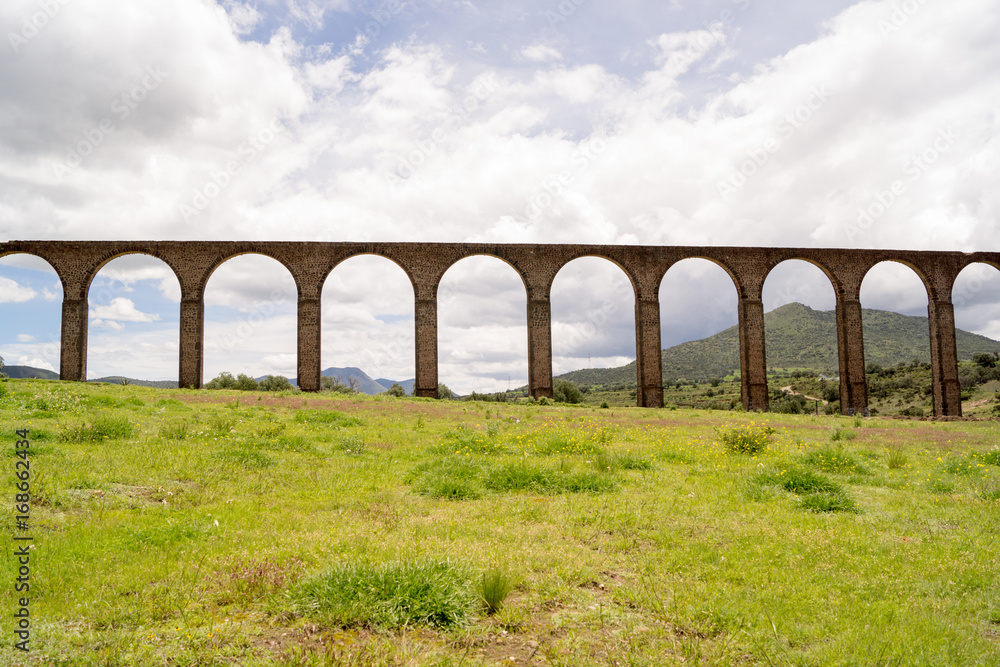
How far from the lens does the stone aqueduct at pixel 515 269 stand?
27.2 metres

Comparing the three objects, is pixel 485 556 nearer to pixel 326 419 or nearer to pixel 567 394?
pixel 326 419

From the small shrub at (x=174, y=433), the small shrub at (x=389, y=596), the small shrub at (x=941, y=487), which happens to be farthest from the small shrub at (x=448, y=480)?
the small shrub at (x=941, y=487)

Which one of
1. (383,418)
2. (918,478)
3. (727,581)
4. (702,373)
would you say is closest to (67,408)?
(383,418)

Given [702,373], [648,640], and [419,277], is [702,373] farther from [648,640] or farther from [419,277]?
[648,640]

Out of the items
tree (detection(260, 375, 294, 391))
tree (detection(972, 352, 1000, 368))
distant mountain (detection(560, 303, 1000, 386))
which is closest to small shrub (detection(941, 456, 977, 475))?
tree (detection(260, 375, 294, 391))

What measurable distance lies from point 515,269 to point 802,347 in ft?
179

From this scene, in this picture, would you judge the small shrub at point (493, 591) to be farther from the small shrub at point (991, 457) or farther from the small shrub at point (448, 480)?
the small shrub at point (991, 457)

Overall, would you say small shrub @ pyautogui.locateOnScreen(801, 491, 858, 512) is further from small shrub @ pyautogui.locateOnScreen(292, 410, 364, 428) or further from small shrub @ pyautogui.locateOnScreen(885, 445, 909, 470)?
small shrub @ pyautogui.locateOnScreen(292, 410, 364, 428)

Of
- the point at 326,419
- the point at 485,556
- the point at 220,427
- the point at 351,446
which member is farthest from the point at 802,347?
the point at 485,556

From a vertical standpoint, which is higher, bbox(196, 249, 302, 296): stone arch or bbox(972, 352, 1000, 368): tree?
bbox(196, 249, 302, 296): stone arch

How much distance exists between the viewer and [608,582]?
4184 mm

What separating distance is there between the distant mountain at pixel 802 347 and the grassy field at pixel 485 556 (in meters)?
58.0

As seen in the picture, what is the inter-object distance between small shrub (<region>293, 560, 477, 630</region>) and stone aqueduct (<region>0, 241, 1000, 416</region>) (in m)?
24.5

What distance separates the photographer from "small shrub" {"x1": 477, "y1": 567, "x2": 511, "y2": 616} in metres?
3.60
